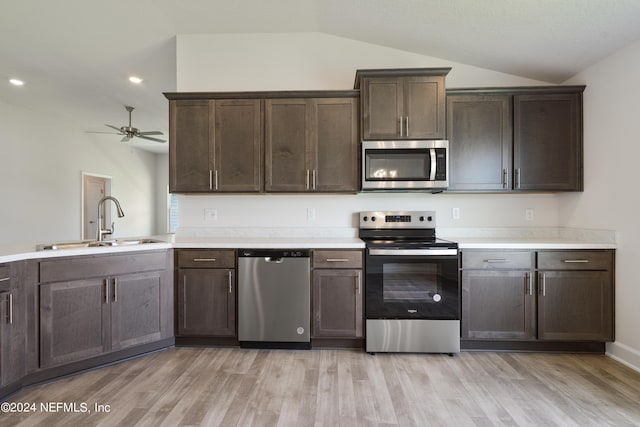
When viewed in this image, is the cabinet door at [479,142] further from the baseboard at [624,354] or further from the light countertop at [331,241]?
the baseboard at [624,354]

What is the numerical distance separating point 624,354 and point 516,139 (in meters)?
1.86

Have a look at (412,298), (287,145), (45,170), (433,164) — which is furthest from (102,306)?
(45,170)

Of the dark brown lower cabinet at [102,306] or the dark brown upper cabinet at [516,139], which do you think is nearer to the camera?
the dark brown lower cabinet at [102,306]

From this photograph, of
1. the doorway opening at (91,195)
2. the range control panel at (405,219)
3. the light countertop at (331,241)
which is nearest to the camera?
the light countertop at (331,241)

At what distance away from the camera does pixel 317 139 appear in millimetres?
2666

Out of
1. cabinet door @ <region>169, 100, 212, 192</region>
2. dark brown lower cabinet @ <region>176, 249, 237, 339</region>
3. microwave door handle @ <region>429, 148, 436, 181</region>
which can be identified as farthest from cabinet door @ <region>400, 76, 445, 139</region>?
dark brown lower cabinet @ <region>176, 249, 237, 339</region>

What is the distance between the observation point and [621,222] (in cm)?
229

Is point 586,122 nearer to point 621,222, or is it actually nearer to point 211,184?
point 621,222

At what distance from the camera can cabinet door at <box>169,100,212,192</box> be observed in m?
2.69

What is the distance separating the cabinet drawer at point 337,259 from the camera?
2.42m

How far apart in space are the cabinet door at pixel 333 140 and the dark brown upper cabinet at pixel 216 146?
520mm

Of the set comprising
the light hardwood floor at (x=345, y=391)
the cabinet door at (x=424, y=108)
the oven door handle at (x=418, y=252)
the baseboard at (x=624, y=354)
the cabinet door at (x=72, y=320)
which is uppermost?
the cabinet door at (x=424, y=108)

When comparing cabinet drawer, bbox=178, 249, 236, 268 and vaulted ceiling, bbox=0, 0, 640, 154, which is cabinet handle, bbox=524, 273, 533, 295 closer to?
vaulted ceiling, bbox=0, 0, 640, 154

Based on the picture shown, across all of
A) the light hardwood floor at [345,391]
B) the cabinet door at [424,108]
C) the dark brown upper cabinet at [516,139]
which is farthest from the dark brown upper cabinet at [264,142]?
the light hardwood floor at [345,391]
